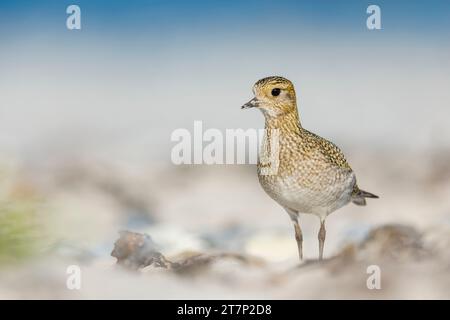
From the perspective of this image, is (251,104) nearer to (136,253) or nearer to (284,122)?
(284,122)

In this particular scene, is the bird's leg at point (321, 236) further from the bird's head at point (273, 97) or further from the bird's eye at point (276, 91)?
the bird's eye at point (276, 91)

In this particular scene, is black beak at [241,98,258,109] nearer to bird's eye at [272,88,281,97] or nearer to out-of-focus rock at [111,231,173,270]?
bird's eye at [272,88,281,97]

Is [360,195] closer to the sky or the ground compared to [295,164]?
closer to the ground

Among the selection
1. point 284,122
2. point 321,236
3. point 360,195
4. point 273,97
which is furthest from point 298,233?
point 273,97

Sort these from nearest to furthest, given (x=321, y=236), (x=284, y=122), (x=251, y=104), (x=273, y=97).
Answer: (x=251, y=104) < (x=273, y=97) < (x=284, y=122) < (x=321, y=236)

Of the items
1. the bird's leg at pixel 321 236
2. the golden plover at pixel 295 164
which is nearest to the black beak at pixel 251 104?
the golden plover at pixel 295 164

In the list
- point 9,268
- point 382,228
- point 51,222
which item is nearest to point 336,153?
point 382,228

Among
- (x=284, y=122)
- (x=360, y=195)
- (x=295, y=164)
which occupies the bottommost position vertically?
(x=360, y=195)

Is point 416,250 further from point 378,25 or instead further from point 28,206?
point 28,206
